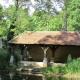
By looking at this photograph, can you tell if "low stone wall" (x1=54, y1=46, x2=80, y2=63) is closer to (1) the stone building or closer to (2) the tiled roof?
(1) the stone building

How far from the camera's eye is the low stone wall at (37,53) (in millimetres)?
30094

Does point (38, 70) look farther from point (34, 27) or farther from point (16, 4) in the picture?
point (34, 27)

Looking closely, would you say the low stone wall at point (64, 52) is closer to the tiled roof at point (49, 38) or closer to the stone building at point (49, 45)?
the stone building at point (49, 45)

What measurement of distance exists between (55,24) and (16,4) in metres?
15.2

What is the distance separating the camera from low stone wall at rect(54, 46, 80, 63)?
29203 mm

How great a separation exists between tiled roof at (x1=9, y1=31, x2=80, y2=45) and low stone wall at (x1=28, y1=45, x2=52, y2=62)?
1.47 metres

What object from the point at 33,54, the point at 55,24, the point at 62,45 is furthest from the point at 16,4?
the point at 55,24

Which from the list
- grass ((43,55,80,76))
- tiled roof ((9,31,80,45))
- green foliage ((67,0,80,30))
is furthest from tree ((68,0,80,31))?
grass ((43,55,80,76))

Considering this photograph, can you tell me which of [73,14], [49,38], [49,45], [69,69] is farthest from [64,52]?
[73,14]

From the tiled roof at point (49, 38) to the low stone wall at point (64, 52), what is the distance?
1209mm

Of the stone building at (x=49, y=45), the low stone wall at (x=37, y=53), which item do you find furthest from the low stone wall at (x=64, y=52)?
the low stone wall at (x=37, y=53)

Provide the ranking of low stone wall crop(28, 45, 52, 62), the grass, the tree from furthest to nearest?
the tree → low stone wall crop(28, 45, 52, 62) → the grass

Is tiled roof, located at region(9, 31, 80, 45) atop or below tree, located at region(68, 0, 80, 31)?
below

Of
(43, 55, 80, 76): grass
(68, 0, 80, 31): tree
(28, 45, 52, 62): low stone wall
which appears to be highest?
(68, 0, 80, 31): tree
